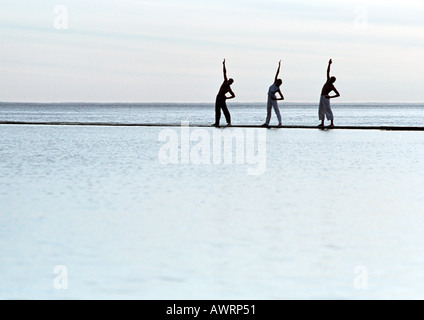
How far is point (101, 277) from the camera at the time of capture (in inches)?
269

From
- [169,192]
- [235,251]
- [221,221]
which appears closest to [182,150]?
[169,192]

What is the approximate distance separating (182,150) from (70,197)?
36.7ft

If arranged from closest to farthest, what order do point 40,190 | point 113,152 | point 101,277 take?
point 101,277 → point 40,190 → point 113,152

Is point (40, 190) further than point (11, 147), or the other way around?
point (11, 147)

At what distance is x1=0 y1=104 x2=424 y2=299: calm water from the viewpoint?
21.8ft

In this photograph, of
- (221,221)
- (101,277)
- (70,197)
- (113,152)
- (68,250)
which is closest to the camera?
(101,277)

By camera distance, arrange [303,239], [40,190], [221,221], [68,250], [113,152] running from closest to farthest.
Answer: [68,250]
[303,239]
[221,221]
[40,190]
[113,152]

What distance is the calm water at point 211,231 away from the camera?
6.64m

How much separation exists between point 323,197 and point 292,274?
4.76m

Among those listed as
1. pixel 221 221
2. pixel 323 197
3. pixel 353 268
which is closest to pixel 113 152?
pixel 323 197

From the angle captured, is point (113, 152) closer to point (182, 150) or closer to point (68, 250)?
point (182, 150)

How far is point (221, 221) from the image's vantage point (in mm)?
9586

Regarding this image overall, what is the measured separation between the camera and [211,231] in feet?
29.3

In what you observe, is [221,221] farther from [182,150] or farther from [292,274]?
[182,150]
